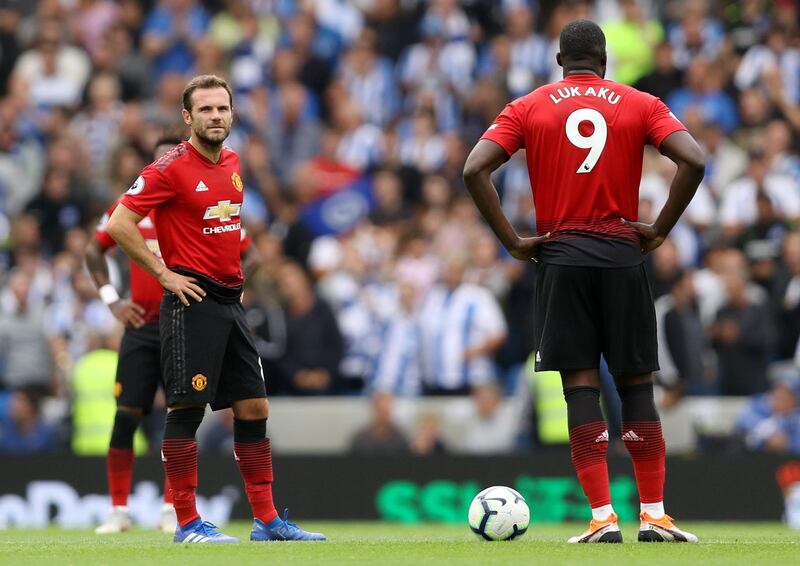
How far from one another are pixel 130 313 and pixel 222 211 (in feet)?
7.42

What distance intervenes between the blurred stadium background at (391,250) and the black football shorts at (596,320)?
4.90m

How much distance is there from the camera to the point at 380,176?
17.3 m

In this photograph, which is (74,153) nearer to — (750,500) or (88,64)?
(88,64)

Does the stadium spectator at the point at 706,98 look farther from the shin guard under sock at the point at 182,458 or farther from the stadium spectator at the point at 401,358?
the shin guard under sock at the point at 182,458

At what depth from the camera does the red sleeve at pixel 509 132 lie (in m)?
8.23

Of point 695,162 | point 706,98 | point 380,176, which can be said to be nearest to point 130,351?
point 695,162

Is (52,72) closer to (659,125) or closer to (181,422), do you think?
(181,422)

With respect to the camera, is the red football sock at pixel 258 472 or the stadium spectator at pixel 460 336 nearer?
the red football sock at pixel 258 472

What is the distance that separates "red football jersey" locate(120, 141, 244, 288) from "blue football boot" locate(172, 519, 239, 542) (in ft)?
4.52

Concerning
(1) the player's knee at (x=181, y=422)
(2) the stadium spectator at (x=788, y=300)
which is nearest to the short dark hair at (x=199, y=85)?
(1) the player's knee at (x=181, y=422)

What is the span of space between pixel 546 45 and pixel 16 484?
877 centimetres

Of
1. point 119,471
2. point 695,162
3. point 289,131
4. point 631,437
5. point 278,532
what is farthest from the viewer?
point 289,131

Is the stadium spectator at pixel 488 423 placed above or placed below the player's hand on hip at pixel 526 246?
below

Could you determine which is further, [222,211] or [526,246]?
[222,211]
